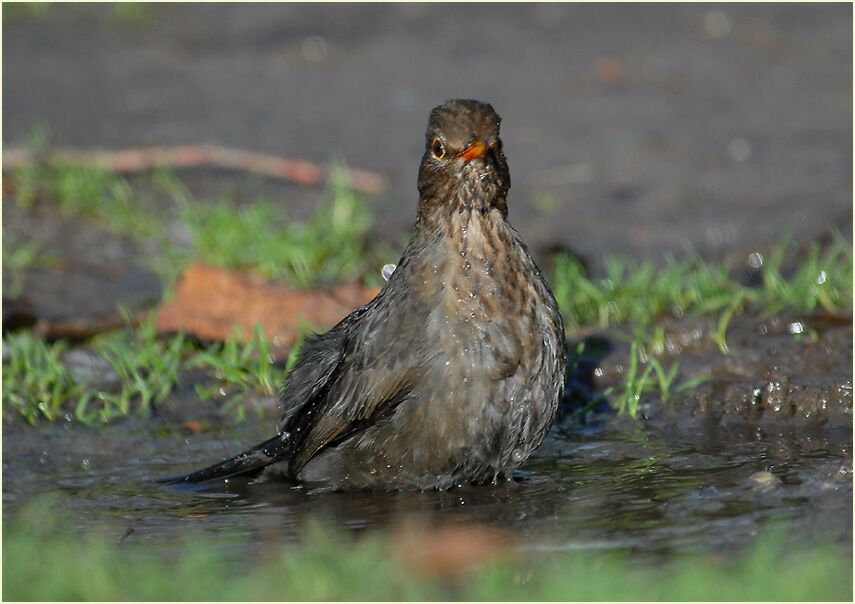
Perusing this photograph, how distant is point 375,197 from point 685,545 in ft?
16.7

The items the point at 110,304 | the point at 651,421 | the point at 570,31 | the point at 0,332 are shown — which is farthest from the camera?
the point at 570,31

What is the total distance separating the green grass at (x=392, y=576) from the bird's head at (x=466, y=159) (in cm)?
129

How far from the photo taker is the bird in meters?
4.75

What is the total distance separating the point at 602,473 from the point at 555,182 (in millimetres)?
4251

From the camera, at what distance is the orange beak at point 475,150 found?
480 centimetres

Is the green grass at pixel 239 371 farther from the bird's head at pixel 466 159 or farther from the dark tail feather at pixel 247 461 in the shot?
the bird's head at pixel 466 159

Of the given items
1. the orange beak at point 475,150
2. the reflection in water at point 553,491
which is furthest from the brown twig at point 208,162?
the orange beak at point 475,150

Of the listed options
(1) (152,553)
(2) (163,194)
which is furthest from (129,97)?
(1) (152,553)

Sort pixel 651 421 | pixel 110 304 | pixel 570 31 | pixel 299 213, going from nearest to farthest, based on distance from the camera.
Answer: pixel 651 421 < pixel 110 304 < pixel 299 213 < pixel 570 31

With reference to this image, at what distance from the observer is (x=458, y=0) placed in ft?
39.5

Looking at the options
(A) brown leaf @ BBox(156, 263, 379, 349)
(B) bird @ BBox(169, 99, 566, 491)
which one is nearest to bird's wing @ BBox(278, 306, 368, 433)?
(B) bird @ BBox(169, 99, 566, 491)

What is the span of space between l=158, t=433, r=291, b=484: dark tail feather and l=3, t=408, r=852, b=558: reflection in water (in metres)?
0.06

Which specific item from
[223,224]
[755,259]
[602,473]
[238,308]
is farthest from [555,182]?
[602,473]

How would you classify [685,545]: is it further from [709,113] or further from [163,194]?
[709,113]
